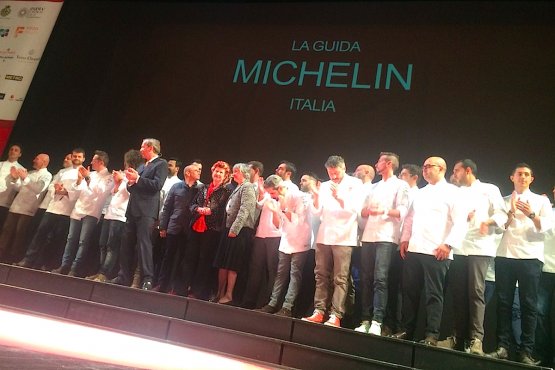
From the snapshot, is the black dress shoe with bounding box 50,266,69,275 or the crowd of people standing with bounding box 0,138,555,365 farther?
the black dress shoe with bounding box 50,266,69,275

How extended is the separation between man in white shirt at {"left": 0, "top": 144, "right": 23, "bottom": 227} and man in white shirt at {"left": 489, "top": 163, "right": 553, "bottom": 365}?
18.3 ft

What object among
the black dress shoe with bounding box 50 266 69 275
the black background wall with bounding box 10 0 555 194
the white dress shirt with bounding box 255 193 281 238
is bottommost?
the black dress shoe with bounding box 50 266 69 275

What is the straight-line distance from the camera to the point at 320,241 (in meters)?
3.79

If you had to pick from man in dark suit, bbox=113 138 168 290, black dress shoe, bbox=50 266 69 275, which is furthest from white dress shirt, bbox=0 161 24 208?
man in dark suit, bbox=113 138 168 290

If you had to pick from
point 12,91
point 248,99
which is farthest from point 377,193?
point 12,91

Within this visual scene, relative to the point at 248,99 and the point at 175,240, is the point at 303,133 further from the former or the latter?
the point at 175,240

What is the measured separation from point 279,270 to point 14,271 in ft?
8.61

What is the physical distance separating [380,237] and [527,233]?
116 centimetres

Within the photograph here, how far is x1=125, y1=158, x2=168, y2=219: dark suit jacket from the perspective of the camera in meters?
4.21

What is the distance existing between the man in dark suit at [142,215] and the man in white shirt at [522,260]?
3041 millimetres

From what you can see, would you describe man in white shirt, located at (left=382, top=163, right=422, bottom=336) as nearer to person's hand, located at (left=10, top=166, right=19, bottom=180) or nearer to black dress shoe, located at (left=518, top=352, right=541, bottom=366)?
black dress shoe, located at (left=518, top=352, right=541, bottom=366)

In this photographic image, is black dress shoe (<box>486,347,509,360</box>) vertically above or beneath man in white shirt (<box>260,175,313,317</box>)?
beneath

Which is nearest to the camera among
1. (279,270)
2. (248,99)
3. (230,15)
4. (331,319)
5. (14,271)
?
(331,319)

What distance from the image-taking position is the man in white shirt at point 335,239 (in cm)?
361
